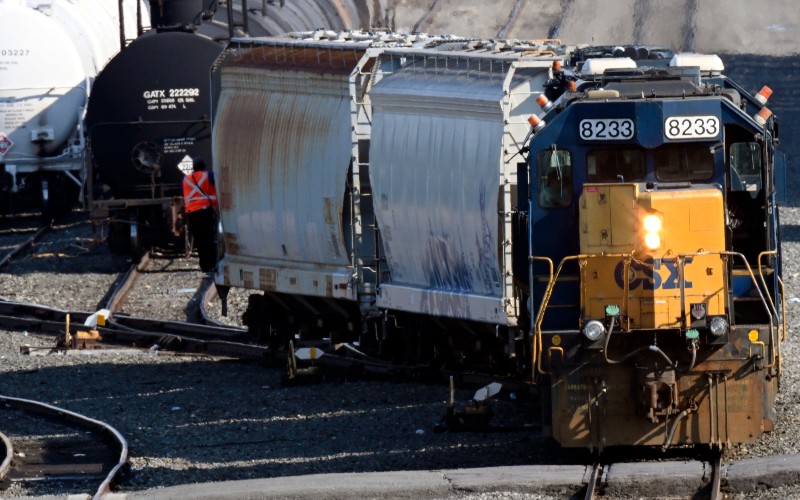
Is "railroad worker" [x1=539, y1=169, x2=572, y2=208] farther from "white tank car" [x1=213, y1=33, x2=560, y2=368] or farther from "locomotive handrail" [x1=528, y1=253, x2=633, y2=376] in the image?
"white tank car" [x1=213, y1=33, x2=560, y2=368]

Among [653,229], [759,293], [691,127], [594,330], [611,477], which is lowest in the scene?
[611,477]

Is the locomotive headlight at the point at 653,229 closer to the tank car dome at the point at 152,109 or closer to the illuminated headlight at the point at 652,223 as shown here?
the illuminated headlight at the point at 652,223

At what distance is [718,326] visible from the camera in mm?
10992

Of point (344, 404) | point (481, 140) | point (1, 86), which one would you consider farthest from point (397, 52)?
point (1, 86)

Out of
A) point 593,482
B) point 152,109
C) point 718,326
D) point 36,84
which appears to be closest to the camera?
point 593,482

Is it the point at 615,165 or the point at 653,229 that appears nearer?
the point at 653,229

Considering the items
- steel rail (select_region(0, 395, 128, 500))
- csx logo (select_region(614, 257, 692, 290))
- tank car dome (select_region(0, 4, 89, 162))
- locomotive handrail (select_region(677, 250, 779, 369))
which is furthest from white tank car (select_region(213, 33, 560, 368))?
tank car dome (select_region(0, 4, 89, 162))

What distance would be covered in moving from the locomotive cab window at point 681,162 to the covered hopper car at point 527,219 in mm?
15

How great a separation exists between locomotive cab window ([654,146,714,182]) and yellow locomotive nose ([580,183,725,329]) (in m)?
0.23

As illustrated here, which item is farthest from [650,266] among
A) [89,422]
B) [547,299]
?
[89,422]

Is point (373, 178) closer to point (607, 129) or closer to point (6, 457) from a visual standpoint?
point (607, 129)

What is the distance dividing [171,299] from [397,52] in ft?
25.0

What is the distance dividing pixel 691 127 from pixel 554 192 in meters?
1.14

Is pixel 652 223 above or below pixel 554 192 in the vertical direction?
below
